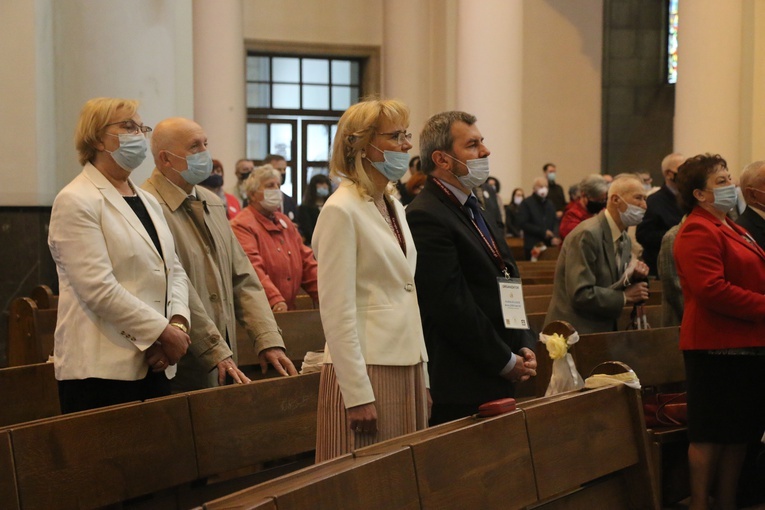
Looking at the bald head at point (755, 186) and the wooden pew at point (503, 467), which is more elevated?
the bald head at point (755, 186)

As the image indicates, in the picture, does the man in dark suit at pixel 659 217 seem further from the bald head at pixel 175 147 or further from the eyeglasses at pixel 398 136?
the eyeglasses at pixel 398 136

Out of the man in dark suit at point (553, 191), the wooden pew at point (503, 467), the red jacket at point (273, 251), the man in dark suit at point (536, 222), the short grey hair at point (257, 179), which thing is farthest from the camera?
the man in dark suit at point (553, 191)

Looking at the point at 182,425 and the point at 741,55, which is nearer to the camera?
the point at 182,425

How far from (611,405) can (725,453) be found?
144cm

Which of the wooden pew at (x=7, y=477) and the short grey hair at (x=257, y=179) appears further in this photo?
the short grey hair at (x=257, y=179)

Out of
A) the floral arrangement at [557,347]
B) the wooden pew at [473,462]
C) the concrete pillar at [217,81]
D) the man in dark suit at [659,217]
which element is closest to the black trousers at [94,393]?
the wooden pew at [473,462]

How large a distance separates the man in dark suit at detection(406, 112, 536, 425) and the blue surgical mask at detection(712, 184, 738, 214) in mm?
1274

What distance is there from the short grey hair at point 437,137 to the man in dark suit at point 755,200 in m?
2.00

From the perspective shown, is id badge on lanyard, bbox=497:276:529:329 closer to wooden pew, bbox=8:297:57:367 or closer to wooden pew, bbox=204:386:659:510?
wooden pew, bbox=204:386:659:510

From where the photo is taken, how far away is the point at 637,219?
202 inches

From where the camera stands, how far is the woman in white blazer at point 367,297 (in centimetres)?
285

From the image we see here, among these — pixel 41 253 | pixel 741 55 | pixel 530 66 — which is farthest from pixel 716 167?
pixel 530 66

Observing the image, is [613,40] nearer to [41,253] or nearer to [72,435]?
[41,253]

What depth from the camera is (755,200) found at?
4.96 meters
